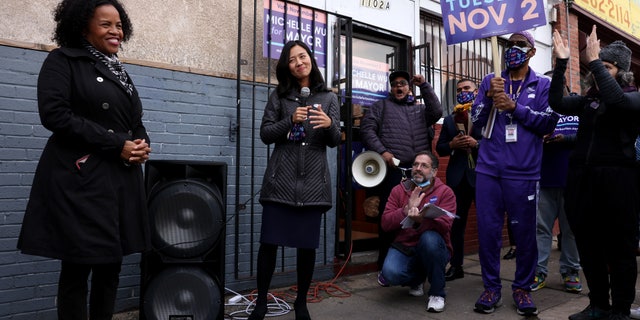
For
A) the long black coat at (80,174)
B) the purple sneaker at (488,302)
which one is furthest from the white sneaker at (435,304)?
the long black coat at (80,174)

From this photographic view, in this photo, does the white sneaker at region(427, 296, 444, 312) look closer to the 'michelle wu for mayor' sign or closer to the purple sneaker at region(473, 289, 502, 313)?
the purple sneaker at region(473, 289, 502, 313)

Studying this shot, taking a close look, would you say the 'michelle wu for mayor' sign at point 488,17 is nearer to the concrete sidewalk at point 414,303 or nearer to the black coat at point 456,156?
the black coat at point 456,156

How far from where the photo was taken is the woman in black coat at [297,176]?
3055mm

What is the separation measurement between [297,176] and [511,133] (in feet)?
5.31

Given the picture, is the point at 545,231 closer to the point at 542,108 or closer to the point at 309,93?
the point at 542,108

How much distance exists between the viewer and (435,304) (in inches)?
137

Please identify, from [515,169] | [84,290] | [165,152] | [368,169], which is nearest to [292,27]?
[368,169]

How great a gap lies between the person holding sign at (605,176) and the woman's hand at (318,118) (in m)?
1.58

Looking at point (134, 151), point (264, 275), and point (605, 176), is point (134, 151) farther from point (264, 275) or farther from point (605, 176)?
point (605, 176)

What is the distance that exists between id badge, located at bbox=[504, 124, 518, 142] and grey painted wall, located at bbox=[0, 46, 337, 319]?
1.74 meters

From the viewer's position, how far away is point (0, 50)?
10.1 ft

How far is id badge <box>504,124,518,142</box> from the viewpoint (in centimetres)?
343

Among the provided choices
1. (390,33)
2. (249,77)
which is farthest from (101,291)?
(390,33)

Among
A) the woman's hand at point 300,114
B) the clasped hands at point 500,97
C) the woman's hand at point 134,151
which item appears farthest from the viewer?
the clasped hands at point 500,97
